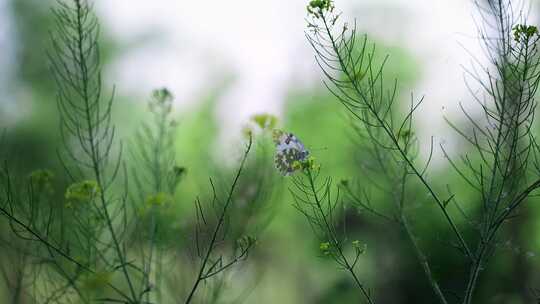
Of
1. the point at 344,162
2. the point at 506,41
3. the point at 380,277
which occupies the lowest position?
the point at 506,41

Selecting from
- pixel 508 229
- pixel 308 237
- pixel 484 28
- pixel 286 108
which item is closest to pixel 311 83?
pixel 286 108

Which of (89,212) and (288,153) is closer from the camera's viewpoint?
(288,153)

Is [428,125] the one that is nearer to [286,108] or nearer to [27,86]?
[286,108]

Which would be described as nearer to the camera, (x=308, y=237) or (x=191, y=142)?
(x=308, y=237)

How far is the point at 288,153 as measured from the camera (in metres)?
2.58

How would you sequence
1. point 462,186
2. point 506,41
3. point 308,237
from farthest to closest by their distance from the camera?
point 308,237 → point 462,186 → point 506,41

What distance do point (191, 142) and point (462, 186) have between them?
9.11 meters

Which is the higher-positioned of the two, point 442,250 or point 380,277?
point 380,277

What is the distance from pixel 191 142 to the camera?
1844cm

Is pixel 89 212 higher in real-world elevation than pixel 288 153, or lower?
higher

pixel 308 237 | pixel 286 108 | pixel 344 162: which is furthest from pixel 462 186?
pixel 286 108

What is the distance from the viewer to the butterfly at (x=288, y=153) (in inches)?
100

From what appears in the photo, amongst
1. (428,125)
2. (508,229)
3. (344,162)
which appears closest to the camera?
(508,229)

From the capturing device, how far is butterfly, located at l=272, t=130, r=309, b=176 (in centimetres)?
254
